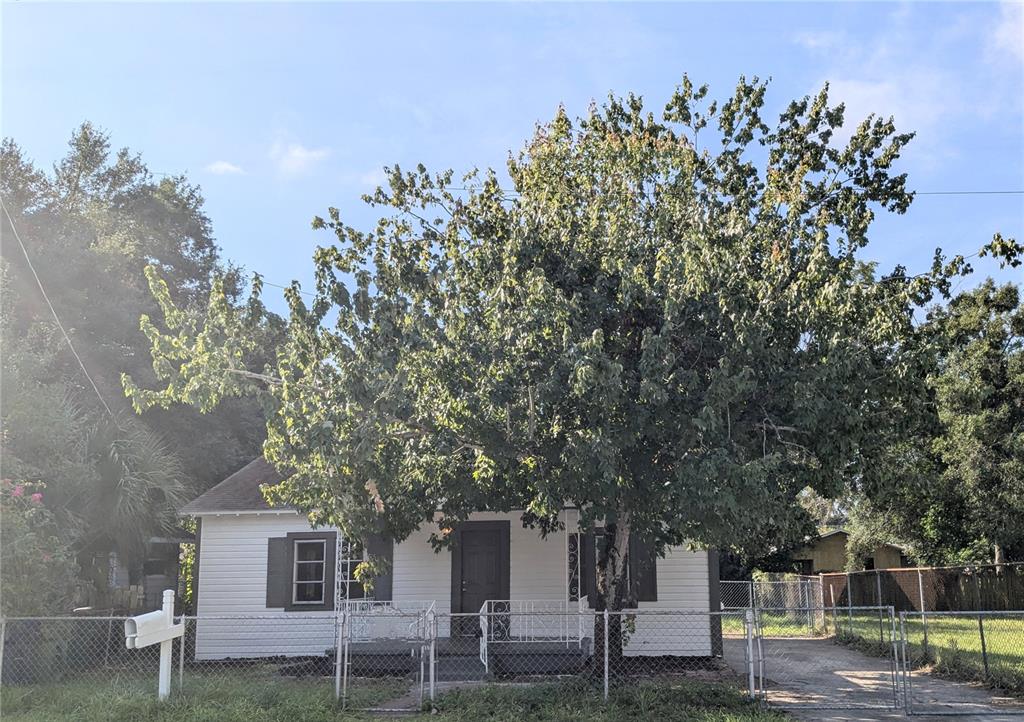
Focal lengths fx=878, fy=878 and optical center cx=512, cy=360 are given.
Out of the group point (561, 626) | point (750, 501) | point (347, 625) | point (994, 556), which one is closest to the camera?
point (750, 501)

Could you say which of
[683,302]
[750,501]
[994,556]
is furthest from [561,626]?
[994,556]

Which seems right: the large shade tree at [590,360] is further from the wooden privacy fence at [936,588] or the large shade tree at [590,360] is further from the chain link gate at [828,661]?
the wooden privacy fence at [936,588]

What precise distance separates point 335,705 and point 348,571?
6474 mm

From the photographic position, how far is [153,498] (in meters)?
17.2

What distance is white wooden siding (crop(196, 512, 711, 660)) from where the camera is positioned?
16266 mm

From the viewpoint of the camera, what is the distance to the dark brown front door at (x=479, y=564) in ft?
54.3

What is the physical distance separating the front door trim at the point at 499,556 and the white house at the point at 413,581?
19mm

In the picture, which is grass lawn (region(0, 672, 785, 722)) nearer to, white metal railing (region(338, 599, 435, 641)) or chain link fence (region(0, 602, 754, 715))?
chain link fence (region(0, 602, 754, 715))

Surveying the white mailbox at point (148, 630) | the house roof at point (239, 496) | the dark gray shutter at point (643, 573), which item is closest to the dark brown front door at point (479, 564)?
the dark gray shutter at point (643, 573)

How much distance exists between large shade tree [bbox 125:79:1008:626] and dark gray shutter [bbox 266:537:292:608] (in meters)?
5.83

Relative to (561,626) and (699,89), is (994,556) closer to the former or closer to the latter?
(561,626)

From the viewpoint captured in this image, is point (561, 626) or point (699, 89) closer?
point (699, 89)

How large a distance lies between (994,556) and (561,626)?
68.3ft

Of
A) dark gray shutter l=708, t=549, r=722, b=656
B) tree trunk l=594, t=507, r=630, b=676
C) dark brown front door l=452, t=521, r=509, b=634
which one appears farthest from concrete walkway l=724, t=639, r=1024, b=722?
dark brown front door l=452, t=521, r=509, b=634
